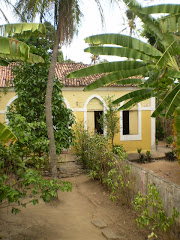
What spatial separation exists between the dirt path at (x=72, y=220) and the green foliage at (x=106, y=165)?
457mm

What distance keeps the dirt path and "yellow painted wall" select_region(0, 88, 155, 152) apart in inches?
263

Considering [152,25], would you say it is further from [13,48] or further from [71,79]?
[71,79]

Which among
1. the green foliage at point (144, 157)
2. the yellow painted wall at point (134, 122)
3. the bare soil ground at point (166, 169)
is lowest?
→ the bare soil ground at point (166, 169)

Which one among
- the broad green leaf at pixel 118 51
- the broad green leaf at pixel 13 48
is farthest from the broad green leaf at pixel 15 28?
the broad green leaf at pixel 118 51

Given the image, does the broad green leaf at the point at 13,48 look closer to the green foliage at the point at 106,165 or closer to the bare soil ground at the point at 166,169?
the green foliage at the point at 106,165

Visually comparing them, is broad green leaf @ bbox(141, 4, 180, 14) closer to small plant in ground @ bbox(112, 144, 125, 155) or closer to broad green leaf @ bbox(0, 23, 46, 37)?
broad green leaf @ bbox(0, 23, 46, 37)

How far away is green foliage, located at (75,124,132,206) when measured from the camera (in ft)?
23.2

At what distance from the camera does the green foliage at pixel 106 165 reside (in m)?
7.06

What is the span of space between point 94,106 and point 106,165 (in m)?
6.56

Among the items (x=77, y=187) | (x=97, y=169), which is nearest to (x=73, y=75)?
(x=97, y=169)

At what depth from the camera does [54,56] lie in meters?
7.19

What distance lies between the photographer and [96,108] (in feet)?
48.3

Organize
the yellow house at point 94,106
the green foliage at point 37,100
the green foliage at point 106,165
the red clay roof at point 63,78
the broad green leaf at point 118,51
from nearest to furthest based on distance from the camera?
1. the broad green leaf at point 118,51
2. the green foliage at point 106,165
3. the green foliage at point 37,100
4. the red clay roof at point 63,78
5. the yellow house at point 94,106

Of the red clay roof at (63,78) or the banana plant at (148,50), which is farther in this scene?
the red clay roof at (63,78)
